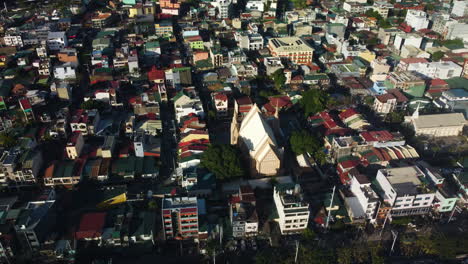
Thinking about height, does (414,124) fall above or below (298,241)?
above

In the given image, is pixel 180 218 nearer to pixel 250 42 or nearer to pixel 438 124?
pixel 438 124

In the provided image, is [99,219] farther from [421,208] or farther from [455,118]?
[455,118]

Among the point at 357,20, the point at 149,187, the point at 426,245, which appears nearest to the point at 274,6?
the point at 357,20

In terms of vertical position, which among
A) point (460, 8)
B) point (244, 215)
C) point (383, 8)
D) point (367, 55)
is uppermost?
point (460, 8)

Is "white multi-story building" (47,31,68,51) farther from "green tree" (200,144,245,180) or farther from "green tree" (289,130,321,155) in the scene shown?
"green tree" (289,130,321,155)

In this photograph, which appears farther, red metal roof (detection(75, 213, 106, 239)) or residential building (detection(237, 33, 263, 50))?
residential building (detection(237, 33, 263, 50))

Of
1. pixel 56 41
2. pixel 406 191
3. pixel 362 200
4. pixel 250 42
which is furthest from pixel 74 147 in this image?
pixel 250 42

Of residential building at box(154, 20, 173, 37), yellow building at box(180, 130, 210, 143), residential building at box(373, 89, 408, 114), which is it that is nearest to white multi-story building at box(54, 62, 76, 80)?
residential building at box(154, 20, 173, 37)
